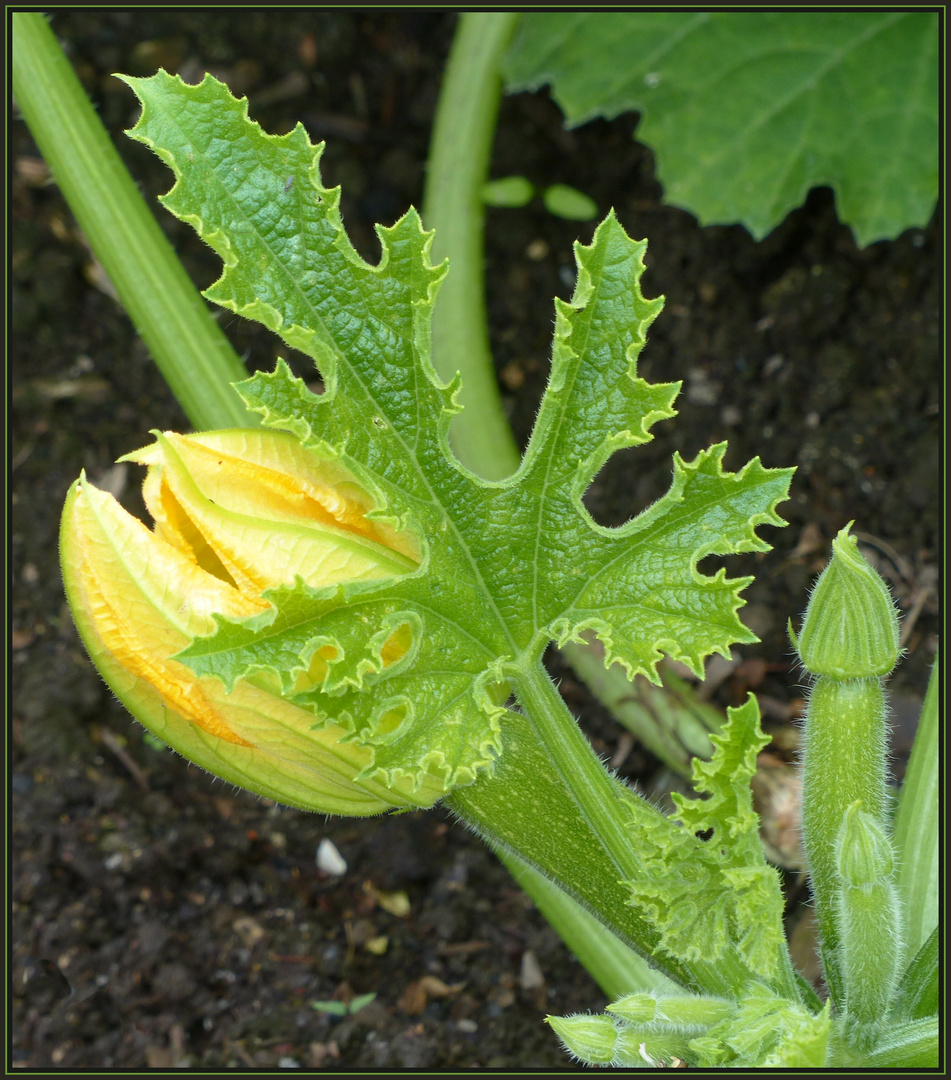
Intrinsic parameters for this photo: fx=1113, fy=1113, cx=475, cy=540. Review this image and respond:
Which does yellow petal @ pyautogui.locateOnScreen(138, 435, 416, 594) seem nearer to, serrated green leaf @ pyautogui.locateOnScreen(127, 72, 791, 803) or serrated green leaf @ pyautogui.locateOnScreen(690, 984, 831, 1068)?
serrated green leaf @ pyautogui.locateOnScreen(127, 72, 791, 803)

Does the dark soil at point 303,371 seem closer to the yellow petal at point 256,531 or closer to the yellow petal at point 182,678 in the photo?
the yellow petal at point 182,678

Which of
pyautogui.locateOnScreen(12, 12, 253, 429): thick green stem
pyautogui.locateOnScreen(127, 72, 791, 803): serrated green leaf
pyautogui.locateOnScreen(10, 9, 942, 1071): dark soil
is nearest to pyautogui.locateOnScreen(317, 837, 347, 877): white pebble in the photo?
pyautogui.locateOnScreen(10, 9, 942, 1071): dark soil

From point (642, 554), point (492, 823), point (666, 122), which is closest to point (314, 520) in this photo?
point (642, 554)

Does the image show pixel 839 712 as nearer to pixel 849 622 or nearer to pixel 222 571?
pixel 849 622

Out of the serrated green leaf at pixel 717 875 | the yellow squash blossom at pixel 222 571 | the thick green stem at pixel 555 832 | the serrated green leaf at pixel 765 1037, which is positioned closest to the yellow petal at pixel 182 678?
the yellow squash blossom at pixel 222 571

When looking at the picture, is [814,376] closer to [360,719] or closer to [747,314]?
[747,314]
